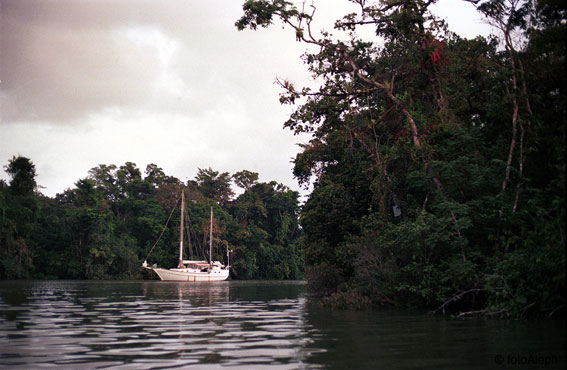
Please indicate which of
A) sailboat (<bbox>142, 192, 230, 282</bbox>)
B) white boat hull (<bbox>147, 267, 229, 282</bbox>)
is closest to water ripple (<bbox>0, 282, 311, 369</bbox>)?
white boat hull (<bbox>147, 267, 229, 282</bbox>)

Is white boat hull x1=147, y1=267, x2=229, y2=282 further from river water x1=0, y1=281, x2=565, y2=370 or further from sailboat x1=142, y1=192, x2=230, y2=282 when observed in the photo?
river water x1=0, y1=281, x2=565, y2=370

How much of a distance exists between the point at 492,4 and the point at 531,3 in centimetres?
126

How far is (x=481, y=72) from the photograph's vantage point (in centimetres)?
2144

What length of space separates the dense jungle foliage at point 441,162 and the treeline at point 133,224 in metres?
46.0

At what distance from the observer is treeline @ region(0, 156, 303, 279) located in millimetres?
70188

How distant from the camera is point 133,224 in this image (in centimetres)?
8788

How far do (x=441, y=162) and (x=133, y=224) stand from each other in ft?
244

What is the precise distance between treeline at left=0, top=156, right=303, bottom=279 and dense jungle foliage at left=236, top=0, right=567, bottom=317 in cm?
4604

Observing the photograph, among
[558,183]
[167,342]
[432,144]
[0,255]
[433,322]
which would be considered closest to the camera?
[167,342]

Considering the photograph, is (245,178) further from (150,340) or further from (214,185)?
(150,340)

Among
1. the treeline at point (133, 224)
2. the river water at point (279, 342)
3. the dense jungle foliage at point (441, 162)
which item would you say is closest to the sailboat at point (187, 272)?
the treeline at point (133, 224)

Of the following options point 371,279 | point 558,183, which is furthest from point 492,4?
point 371,279

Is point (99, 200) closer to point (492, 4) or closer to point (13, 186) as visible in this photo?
point (13, 186)

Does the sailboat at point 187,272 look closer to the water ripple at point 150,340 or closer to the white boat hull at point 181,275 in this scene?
the white boat hull at point 181,275
